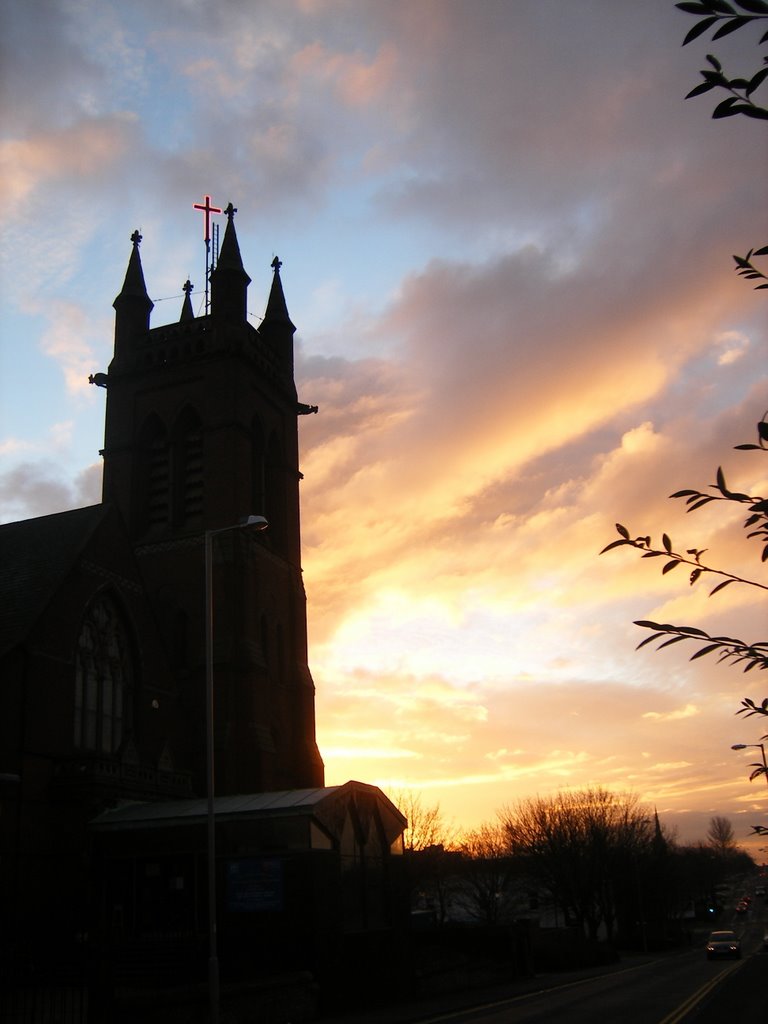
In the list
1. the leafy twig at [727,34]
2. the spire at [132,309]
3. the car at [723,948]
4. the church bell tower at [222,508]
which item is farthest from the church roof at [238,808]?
the car at [723,948]

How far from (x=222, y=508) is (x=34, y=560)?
10.4m

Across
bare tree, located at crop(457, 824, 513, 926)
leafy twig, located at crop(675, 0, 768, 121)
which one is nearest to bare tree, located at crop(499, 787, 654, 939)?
bare tree, located at crop(457, 824, 513, 926)

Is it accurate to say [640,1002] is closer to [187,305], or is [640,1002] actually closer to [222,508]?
[222,508]

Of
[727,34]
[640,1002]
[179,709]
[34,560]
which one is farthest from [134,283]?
[727,34]

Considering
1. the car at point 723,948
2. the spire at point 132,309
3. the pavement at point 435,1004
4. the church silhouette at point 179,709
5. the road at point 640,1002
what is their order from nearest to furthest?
the road at point 640,1002 < the pavement at point 435,1004 < the church silhouette at point 179,709 < the spire at point 132,309 < the car at point 723,948

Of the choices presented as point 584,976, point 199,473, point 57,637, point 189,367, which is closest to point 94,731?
point 57,637

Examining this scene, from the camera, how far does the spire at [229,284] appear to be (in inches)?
1848

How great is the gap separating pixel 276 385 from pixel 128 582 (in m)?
16.6

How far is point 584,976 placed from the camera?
40000mm

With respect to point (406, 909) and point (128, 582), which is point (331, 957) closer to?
point (406, 909)

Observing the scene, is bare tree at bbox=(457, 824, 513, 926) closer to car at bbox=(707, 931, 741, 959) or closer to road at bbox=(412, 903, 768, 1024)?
car at bbox=(707, 931, 741, 959)

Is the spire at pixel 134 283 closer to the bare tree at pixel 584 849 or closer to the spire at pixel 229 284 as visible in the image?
the spire at pixel 229 284

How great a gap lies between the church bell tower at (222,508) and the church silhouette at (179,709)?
0.10 metres

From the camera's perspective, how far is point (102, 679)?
33.8 m
